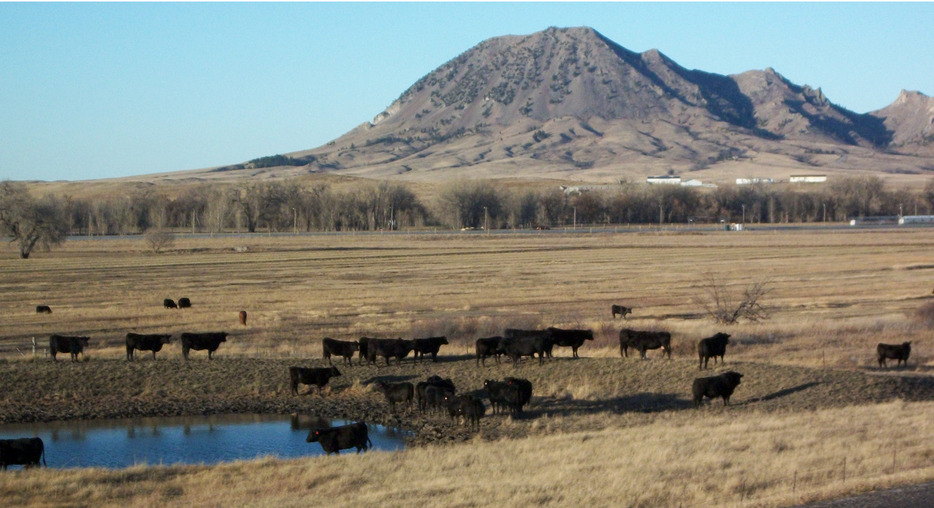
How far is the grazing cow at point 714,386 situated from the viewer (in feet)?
70.9

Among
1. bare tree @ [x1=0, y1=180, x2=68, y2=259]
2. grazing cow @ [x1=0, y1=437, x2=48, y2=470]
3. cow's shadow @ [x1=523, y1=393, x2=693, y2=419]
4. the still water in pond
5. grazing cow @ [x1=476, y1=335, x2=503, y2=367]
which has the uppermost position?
bare tree @ [x1=0, y1=180, x2=68, y2=259]

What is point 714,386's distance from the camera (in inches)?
853

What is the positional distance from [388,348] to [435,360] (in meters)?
1.56

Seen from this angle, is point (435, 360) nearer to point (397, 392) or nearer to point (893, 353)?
point (397, 392)

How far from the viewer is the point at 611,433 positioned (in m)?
18.8

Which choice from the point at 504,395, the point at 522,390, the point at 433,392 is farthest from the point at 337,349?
the point at 522,390

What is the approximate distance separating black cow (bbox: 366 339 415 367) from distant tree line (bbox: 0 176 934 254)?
128983 mm

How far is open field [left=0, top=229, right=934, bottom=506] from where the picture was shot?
47.3 feet

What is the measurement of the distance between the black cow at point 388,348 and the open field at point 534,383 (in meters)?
0.71

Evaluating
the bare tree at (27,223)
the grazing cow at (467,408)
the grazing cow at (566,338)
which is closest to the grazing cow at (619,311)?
the grazing cow at (566,338)

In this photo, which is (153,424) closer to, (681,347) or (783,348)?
(681,347)

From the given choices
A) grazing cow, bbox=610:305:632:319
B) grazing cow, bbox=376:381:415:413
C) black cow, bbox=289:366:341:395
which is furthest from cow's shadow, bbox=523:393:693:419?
grazing cow, bbox=610:305:632:319

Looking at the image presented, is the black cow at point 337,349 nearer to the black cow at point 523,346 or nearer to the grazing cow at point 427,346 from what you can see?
the grazing cow at point 427,346

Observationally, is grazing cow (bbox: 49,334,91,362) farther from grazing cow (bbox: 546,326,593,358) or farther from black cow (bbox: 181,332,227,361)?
grazing cow (bbox: 546,326,593,358)
